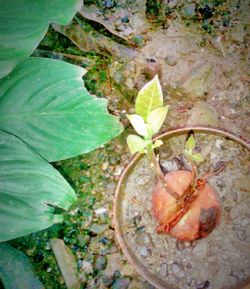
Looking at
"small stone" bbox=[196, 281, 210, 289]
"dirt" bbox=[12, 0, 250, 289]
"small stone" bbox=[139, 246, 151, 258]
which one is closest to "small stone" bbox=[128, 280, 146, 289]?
"dirt" bbox=[12, 0, 250, 289]

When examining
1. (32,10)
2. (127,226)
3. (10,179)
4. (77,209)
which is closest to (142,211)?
(127,226)

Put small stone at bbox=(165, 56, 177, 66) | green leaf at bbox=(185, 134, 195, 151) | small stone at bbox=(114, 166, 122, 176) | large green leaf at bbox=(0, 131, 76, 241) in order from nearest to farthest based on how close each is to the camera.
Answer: green leaf at bbox=(185, 134, 195, 151)
large green leaf at bbox=(0, 131, 76, 241)
small stone at bbox=(114, 166, 122, 176)
small stone at bbox=(165, 56, 177, 66)

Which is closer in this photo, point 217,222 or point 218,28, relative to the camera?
point 217,222

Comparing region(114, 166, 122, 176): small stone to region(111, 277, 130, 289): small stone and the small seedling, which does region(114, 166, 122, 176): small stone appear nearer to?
the small seedling

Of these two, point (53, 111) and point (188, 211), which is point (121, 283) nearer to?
point (188, 211)

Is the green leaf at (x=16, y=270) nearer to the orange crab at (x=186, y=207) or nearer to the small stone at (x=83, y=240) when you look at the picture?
the small stone at (x=83, y=240)

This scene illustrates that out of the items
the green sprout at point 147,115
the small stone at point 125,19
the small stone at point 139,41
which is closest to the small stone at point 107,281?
the green sprout at point 147,115

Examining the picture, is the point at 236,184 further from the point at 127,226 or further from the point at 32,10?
the point at 32,10

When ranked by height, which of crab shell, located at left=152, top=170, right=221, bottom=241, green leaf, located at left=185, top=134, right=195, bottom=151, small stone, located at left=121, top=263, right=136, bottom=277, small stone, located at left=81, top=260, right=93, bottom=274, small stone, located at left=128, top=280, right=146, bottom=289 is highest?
green leaf, located at left=185, top=134, right=195, bottom=151
